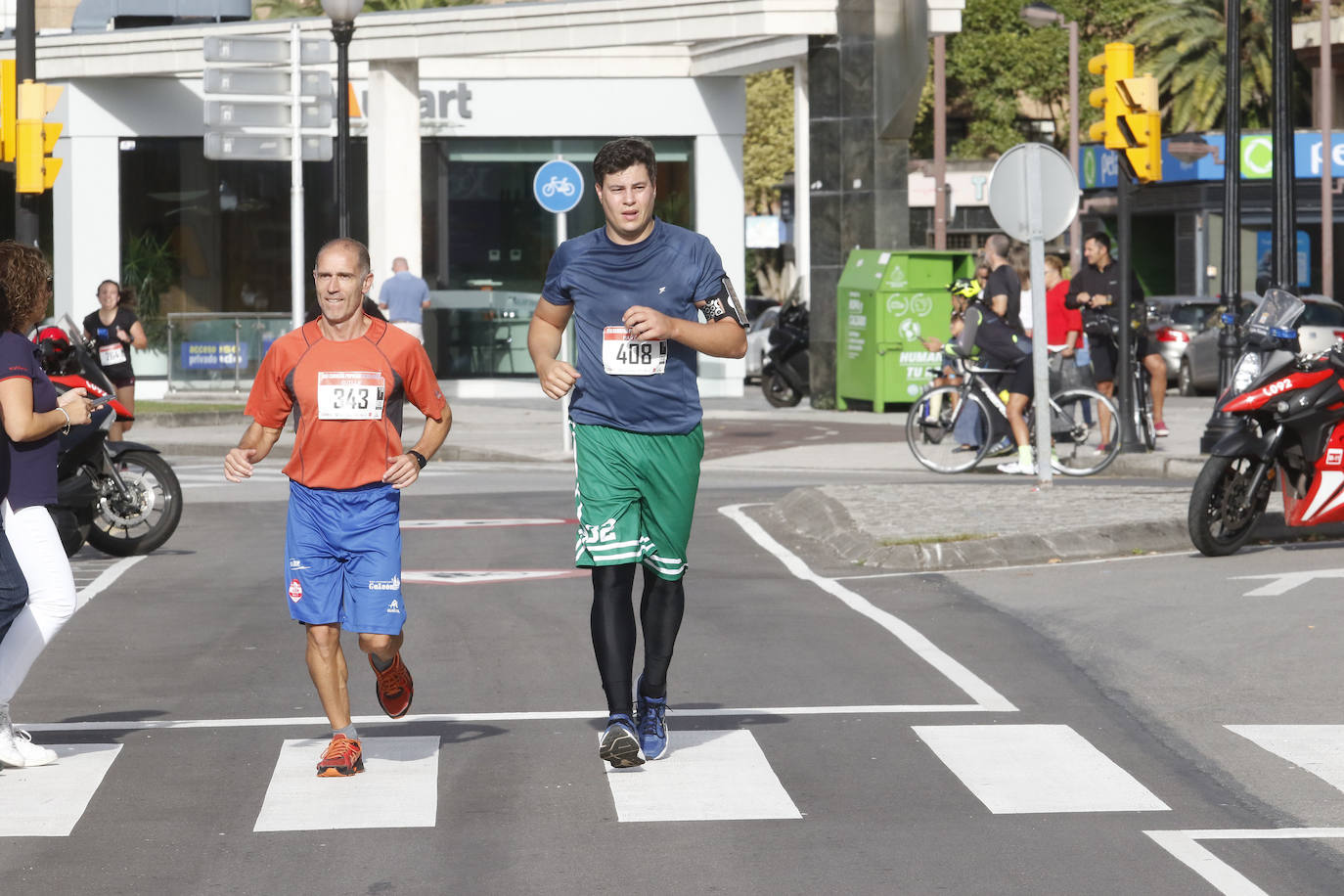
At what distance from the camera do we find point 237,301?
33938 millimetres

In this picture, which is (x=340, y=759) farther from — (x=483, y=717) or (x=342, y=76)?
(x=342, y=76)

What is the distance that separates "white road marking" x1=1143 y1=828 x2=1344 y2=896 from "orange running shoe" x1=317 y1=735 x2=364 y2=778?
2.35 m

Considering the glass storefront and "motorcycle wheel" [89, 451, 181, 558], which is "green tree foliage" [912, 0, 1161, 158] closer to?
the glass storefront

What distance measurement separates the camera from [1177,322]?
115ft

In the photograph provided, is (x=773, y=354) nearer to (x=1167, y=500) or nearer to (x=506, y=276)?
(x=506, y=276)

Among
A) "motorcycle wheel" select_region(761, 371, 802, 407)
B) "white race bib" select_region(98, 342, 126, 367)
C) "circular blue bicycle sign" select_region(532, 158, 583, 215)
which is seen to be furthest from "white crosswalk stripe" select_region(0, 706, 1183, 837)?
"motorcycle wheel" select_region(761, 371, 802, 407)

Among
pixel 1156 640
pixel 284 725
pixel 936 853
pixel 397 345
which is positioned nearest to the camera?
pixel 936 853

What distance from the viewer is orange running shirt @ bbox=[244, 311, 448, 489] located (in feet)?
22.4

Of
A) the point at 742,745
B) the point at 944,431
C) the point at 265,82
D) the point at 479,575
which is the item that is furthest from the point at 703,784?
the point at 265,82

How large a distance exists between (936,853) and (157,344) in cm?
2818

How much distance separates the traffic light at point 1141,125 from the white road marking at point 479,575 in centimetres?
808

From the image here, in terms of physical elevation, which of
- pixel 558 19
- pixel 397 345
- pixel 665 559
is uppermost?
pixel 558 19

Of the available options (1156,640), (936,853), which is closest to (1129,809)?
(936,853)

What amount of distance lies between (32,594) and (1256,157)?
158 ft
